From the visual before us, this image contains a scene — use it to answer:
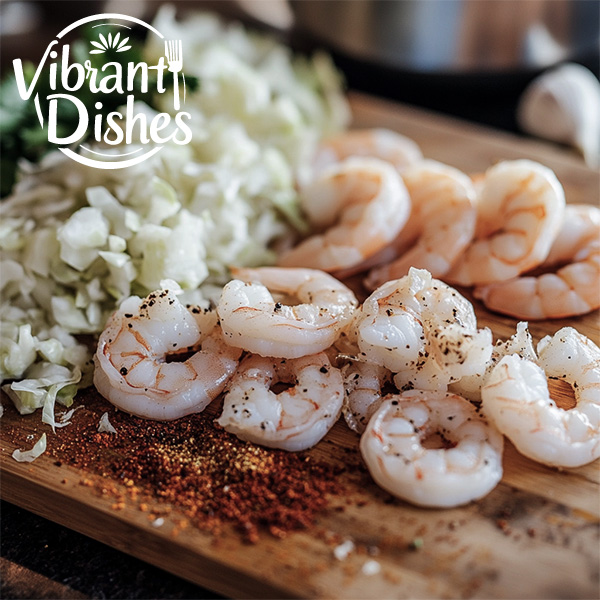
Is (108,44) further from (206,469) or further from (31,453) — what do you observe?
(206,469)

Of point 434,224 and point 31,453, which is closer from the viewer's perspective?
point 31,453

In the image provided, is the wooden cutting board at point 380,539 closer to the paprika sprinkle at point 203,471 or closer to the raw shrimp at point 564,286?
the paprika sprinkle at point 203,471

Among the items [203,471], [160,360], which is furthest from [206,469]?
[160,360]

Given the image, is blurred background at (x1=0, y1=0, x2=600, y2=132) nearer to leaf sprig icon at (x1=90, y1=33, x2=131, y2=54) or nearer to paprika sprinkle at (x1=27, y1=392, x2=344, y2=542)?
leaf sprig icon at (x1=90, y1=33, x2=131, y2=54)

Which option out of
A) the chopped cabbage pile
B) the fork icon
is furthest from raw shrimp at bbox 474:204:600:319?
the fork icon

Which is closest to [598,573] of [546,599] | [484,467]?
[546,599]
